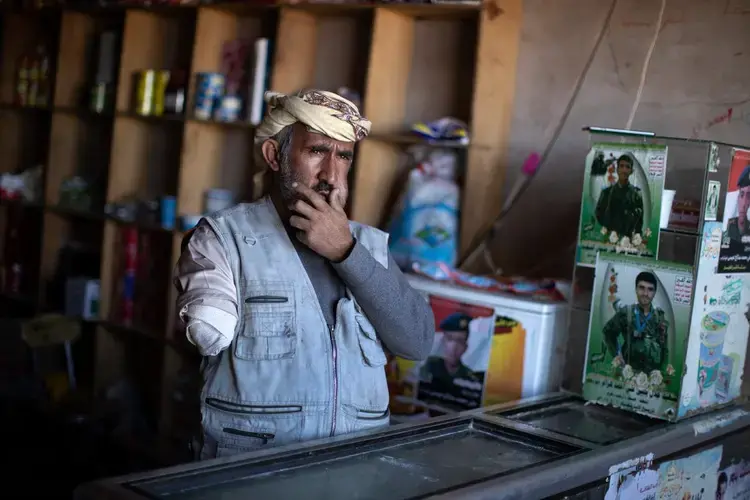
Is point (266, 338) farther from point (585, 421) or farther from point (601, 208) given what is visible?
point (601, 208)

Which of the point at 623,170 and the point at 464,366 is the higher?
the point at 623,170

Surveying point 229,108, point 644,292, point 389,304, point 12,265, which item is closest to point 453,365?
point 644,292

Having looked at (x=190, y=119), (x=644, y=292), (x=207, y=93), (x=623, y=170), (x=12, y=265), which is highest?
(x=207, y=93)

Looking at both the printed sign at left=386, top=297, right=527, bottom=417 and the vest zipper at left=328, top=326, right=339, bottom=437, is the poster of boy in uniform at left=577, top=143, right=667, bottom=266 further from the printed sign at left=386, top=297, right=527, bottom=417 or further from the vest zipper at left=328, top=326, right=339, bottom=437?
the vest zipper at left=328, top=326, right=339, bottom=437

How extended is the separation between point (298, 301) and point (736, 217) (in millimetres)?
1054

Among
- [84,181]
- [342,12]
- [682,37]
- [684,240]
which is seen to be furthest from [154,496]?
[84,181]

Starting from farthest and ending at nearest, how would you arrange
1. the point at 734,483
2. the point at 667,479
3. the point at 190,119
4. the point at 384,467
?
1. the point at 190,119
2. the point at 734,483
3. the point at 667,479
4. the point at 384,467

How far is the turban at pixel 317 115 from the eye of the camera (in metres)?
1.79

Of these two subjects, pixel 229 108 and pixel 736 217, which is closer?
pixel 736 217

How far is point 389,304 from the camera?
1.74 metres

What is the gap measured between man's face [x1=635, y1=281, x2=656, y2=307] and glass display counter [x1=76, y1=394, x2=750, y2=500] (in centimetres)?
28

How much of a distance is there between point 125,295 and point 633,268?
273cm

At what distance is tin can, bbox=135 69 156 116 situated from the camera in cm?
389

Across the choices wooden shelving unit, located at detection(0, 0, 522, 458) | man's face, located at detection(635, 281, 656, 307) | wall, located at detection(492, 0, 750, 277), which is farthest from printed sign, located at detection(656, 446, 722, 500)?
wooden shelving unit, located at detection(0, 0, 522, 458)
